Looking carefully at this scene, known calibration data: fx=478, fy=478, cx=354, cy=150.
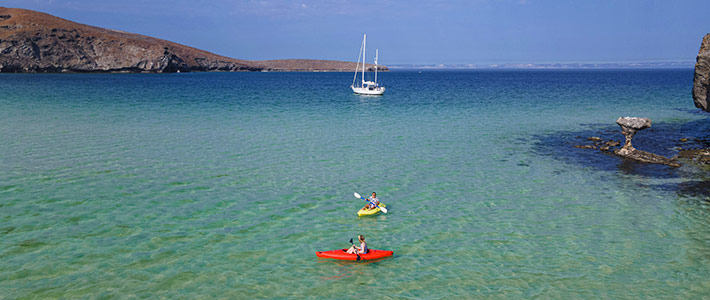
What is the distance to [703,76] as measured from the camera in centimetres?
4006

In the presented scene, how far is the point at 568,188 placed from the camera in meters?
26.6

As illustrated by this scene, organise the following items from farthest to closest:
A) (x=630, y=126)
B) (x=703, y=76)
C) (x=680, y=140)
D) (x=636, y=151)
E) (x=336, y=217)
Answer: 1. (x=680, y=140)
2. (x=703, y=76)
3. (x=630, y=126)
4. (x=636, y=151)
5. (x=336, y=217)

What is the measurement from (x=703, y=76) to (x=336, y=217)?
3633cm

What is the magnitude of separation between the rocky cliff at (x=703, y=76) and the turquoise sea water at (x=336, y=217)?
4069 millimetres

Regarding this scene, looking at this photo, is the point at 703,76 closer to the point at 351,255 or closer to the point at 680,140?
the point at 680,140

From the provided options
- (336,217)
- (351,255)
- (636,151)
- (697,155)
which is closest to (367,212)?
(336,217)

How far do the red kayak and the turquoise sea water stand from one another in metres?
0.27

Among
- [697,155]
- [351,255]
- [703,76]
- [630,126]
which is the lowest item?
[351,255]

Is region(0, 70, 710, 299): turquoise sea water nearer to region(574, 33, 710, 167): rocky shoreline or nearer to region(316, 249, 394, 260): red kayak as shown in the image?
region(316, 249, 394, 260): red kayak

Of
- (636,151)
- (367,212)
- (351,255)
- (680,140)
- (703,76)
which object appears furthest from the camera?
(680,140)

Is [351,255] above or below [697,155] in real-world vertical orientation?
below

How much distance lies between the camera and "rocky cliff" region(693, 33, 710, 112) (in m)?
39.8

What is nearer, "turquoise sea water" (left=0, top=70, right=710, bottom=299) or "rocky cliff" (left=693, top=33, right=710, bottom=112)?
"turquoise sea water" (left=0, top=70, right=710, bottom=299)

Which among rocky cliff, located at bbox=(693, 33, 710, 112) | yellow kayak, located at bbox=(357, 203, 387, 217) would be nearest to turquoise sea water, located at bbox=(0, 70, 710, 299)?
yellow kayak, located at bbox=(357, 203, 387, 217)
